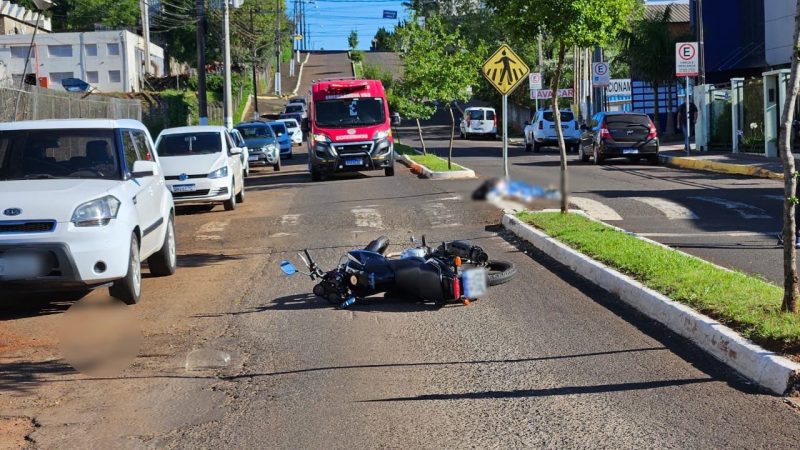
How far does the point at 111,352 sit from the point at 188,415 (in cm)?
205

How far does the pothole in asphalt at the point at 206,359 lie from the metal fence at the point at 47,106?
15.1 metres

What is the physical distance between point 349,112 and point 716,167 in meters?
10.2

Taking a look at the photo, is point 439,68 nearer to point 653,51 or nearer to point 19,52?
point 653,51

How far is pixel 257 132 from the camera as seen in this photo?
3516 centimetres

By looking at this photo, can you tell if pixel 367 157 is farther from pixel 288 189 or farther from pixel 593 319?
pixel 593 319

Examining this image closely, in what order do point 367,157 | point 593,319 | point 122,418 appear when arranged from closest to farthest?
point 122,418 → point 593,319 → point 367,157

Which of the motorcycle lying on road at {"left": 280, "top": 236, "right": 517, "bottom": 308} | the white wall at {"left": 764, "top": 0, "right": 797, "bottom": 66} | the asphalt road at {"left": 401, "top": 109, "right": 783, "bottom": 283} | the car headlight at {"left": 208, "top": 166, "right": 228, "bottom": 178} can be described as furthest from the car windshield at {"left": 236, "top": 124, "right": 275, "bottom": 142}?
the motorcycle lying on road at {"left": 280, "top": 236, "right": 517, "bottom": 308}

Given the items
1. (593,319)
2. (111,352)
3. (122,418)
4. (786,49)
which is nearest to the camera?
(122,418)

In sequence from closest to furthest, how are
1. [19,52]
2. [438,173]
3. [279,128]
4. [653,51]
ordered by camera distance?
1. [438,173]
2. [279,128]
3. [653,51]
4. [19,52]

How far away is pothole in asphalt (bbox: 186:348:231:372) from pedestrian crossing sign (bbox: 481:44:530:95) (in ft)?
11.6

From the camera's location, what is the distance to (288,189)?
1021 inches

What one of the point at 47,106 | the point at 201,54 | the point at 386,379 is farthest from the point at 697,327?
the point at 201,54

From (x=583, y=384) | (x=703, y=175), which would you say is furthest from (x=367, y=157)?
(x=583, y=384)

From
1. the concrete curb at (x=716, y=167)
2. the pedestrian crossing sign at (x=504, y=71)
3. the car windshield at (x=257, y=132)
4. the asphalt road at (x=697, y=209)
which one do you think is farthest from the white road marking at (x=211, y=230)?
the car windshield at (x=257, y=132)
